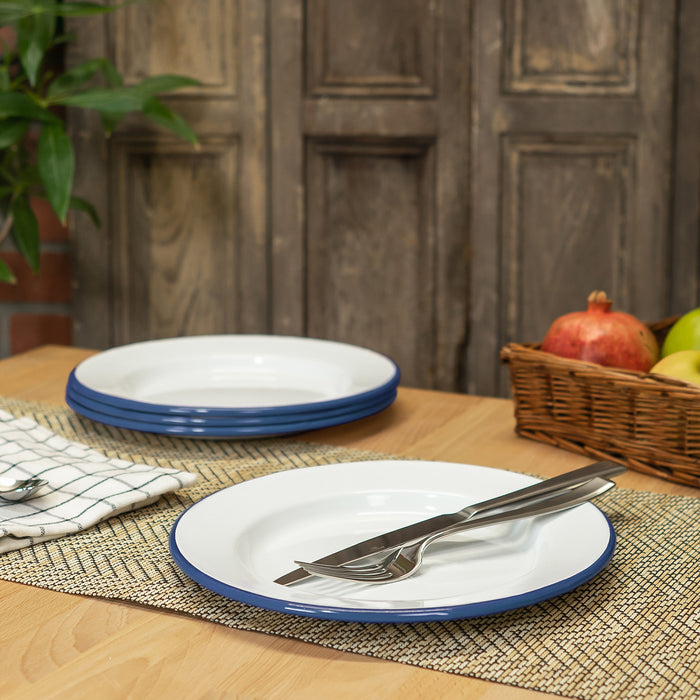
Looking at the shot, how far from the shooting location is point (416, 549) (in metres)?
0.51

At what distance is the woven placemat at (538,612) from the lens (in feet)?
1.40

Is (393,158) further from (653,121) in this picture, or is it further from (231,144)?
(653,121)

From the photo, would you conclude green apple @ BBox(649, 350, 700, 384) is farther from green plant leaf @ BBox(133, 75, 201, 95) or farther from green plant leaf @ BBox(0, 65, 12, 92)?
green plant leaf @ BBox(0, 65, 12, 92)

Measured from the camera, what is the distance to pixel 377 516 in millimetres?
612

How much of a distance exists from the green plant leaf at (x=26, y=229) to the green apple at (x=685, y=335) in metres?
1.29

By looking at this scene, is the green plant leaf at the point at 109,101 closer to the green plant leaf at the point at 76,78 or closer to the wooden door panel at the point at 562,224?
the green plant leaf at the point at 76,78

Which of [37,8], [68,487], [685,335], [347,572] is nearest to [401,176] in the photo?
[37,8]

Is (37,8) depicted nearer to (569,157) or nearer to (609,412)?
(569,157)

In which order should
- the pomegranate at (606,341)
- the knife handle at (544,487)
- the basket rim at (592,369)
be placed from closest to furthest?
the knife handle at (544,487) → the basket rim at (592,369) → the pomegranate at (606,341)

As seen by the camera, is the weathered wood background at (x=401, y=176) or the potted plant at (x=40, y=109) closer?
the potted plant at (x=40, y=109)

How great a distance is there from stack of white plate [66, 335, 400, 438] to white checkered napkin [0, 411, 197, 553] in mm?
92

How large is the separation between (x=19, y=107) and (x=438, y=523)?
134 centimetres

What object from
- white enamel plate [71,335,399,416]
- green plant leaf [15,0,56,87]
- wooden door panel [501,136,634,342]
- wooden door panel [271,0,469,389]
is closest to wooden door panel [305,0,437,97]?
wooden door panel [271,0,469,389]

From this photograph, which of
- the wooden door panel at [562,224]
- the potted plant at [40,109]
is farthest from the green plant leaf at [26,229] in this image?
the wooden door panel at [562,224]
